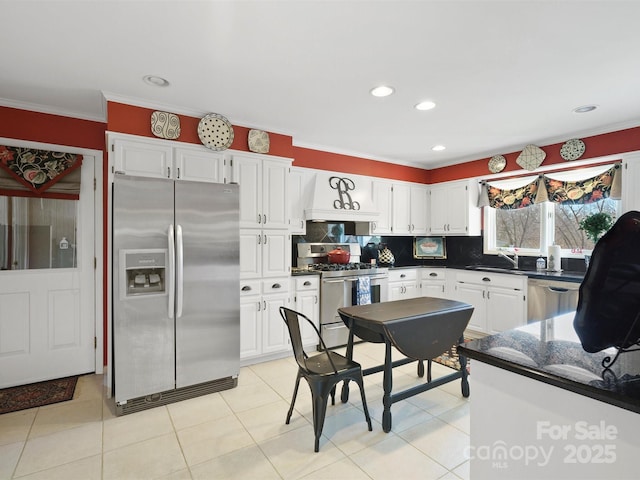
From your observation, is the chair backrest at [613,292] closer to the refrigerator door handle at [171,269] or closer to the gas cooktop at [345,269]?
the refrigerator door handle at [171,269]

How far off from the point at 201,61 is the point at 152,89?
661 millimetres

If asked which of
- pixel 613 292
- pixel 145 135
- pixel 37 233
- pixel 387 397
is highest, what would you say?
pixel 145 135

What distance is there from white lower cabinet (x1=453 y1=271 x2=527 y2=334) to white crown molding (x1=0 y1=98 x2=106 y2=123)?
456cm

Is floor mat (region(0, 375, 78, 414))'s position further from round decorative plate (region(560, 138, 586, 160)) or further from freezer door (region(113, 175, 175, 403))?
round decorative plate (region(560, 138, 586, 160))

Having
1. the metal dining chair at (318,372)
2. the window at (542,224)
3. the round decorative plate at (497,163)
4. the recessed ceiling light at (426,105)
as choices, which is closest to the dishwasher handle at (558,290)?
the window at (542,224)

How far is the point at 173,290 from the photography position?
8.70 ft

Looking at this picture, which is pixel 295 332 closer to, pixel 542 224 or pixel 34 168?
pixel 34 168

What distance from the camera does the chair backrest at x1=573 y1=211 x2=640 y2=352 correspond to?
0.86 meters

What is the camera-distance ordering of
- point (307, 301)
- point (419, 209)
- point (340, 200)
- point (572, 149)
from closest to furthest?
point (572, 149)
point (307, 301)
point (340, 200)
point (419, 209)

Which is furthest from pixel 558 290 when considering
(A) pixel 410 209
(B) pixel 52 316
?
(B) pixel 52 316

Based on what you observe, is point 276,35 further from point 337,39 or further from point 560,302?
point 560,302

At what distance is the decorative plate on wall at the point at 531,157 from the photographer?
4055mm

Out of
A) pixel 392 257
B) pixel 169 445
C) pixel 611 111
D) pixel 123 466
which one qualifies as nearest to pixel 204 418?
pixel 169 445

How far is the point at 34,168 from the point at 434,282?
15.6 ft
